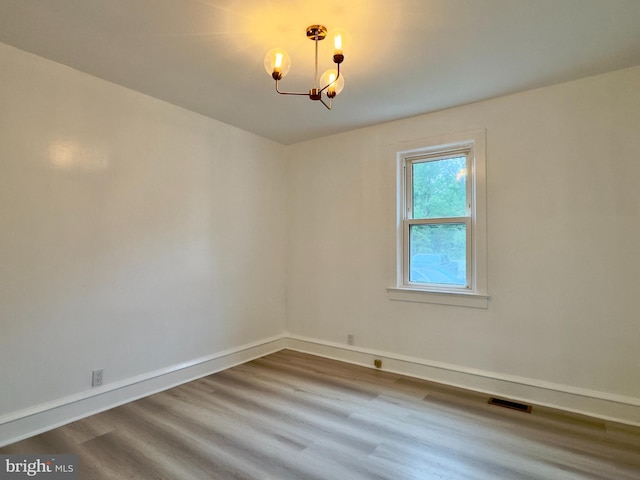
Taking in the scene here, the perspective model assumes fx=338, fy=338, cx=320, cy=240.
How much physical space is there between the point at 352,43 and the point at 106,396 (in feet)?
10.3

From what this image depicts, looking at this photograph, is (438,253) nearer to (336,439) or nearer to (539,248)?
(539,248)

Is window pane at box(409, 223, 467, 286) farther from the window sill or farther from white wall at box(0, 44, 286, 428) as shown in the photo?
white wall at box(0, 44, 286, 428)

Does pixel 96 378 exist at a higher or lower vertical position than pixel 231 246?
lower

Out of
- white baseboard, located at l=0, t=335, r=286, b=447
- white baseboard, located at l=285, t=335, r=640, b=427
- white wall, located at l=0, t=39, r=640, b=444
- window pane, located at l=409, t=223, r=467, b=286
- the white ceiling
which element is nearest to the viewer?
the white ceiling

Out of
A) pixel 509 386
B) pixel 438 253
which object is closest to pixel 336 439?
pixel 509 386

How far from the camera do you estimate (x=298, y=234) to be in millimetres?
4277

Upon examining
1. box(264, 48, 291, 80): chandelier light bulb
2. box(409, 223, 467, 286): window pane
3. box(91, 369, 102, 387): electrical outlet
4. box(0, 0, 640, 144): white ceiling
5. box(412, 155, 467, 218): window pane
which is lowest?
box(91, 369, 102, 387): electrical outlet

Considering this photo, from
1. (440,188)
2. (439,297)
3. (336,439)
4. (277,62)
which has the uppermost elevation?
(277,62)

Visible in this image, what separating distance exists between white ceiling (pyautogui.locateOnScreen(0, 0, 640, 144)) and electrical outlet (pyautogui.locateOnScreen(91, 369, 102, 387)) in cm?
228

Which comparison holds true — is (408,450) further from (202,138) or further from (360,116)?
(202,138)

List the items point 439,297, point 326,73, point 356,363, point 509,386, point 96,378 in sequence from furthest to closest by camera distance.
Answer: point 356,363
point 439,297
point 509,386
point 96,378
point 326,73

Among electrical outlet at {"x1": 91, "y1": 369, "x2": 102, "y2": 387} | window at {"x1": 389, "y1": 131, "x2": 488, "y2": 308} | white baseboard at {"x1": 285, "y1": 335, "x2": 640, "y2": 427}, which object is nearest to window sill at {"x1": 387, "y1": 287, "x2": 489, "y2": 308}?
window at {"x1": 389, "y1": 131, "x2": 488, "y2": 308}

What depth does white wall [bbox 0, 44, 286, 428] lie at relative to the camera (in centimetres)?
Result: 226

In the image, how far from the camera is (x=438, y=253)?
3346mm
